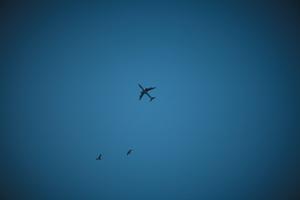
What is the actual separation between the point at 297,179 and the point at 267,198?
18.0ft

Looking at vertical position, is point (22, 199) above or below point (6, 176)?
below

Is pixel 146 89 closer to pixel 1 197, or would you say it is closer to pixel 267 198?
pixel 1 197

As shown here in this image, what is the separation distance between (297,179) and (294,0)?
24309 millimetres

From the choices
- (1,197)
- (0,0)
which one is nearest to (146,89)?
(0,0)

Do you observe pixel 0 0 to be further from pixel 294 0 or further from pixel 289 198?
pixel 289 198

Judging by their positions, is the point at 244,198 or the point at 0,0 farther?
the point at 244,198

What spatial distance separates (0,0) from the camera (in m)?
23.9

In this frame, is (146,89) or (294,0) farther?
(146,89)

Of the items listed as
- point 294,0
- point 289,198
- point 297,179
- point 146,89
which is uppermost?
point 294,0

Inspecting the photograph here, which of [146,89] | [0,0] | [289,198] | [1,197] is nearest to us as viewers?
[0,0]

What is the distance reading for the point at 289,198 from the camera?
3378 cm

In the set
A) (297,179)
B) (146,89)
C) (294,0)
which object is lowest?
(297,179)

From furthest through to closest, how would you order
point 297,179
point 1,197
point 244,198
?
1. point 244,198
2. point 297,179
3. point 1,197

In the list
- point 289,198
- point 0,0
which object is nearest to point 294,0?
point 289,198
